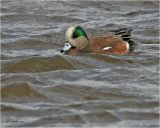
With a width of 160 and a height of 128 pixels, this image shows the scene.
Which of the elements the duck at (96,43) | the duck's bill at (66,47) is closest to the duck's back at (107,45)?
the duck at (96,43)

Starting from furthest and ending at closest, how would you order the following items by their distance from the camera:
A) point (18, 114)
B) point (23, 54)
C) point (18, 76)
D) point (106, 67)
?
point (23, 54), point (106, 67), point (18, 76), point (18, 114)

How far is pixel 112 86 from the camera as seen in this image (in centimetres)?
877

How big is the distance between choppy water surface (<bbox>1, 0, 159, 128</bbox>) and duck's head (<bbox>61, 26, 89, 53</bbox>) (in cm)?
25

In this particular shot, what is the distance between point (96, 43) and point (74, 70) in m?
1.04

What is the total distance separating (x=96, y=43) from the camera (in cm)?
1065

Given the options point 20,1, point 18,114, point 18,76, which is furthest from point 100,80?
point 20,1

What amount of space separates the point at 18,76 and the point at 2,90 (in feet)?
2.08

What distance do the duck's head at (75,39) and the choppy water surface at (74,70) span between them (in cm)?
25

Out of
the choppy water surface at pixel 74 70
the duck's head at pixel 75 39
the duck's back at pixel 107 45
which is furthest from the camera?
the duck's head at pixel 75 39

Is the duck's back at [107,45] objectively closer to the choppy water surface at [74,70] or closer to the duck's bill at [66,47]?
the choppy water surface at [74,70]

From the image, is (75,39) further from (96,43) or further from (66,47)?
(96,43)

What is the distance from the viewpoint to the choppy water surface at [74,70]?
25.4 feet

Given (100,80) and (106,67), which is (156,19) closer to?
(106,67)

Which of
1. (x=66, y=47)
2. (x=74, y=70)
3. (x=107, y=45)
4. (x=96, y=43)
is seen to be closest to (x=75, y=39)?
(x=66, y=47)
